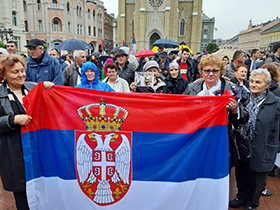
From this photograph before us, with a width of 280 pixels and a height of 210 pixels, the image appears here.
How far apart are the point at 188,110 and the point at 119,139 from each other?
921mm

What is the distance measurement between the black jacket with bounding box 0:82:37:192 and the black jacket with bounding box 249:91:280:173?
2.88 m

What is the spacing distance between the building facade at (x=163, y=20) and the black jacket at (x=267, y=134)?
43396 millimetres

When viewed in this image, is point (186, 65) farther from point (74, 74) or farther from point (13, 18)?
point (13, 18)

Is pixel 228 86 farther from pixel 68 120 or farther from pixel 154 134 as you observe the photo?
pixel 68 120

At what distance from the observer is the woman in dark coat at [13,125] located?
2.36 meters

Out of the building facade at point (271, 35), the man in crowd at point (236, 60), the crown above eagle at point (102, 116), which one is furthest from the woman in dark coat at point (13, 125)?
the building facade at point (271, 35)

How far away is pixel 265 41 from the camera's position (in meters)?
70.6

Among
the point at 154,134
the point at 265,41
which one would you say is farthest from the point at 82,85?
the point at 265,41

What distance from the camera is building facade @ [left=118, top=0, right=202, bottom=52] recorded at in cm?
4388

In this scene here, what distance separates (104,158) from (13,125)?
1079 millimetres

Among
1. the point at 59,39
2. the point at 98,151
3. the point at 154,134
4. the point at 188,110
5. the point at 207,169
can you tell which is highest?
the point at 59,39

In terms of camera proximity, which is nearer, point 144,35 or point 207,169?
point 207,169

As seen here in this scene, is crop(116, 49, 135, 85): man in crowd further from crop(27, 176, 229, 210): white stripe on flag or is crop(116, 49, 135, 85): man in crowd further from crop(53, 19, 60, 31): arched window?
crop(53, 19, 60, 31): arched window

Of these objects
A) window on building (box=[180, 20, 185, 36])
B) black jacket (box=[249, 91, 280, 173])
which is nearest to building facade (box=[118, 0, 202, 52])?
window on building (box=[180, 20, 185, 36])
